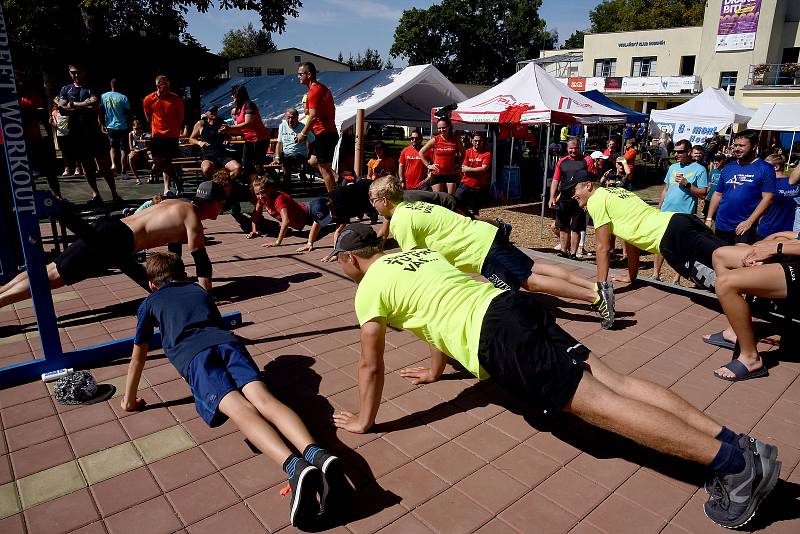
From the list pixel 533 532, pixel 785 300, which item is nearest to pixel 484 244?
pixel 785 300

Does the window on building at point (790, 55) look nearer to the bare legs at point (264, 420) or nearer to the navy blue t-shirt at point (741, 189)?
the navy blue t-shirt at point (741, 189)

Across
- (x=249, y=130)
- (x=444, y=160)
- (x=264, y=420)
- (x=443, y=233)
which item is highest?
(x=249, y=130)

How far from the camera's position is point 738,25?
37219 millimetres

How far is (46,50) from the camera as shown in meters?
20.7

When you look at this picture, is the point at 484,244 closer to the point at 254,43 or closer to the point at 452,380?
the point at 452,380

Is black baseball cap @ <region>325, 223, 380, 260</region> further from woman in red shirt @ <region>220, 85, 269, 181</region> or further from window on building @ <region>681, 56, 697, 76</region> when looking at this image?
window on building @ <region>681, 56, 697, 76</region>

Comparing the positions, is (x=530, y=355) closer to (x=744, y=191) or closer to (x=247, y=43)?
(x=744, y=191)

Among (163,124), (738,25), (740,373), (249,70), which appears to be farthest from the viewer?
(249,70)

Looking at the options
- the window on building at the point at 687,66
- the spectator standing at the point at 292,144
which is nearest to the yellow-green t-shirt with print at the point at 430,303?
the spectator standing at the point at 292,144

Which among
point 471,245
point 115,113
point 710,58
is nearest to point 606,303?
point 471,245

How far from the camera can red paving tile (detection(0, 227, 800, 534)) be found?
255 centimetres

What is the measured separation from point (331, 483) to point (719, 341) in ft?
12.2

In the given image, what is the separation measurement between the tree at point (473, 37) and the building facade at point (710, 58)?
2722 cm

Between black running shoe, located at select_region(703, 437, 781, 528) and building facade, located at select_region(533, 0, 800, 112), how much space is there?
127 feet
